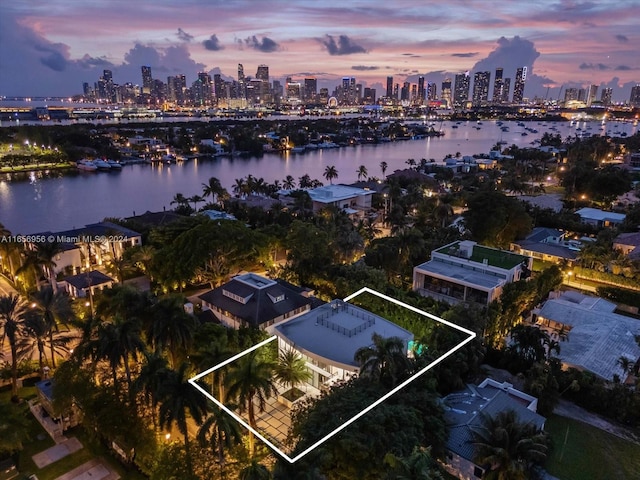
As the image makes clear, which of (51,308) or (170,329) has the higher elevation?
(170,329)

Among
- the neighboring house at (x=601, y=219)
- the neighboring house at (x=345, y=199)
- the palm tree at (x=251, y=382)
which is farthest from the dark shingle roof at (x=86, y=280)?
the neighboring house at (x=601, y=219)

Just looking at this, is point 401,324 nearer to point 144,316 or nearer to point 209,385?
point 209,385

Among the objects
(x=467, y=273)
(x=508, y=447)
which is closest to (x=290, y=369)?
(x=508, y=447)

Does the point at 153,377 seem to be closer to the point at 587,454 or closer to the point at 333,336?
the point at 333,336

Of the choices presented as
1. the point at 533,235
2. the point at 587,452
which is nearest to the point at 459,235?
the point at 533,235

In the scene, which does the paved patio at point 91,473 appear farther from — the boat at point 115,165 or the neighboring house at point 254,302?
the boat at point 115,165
